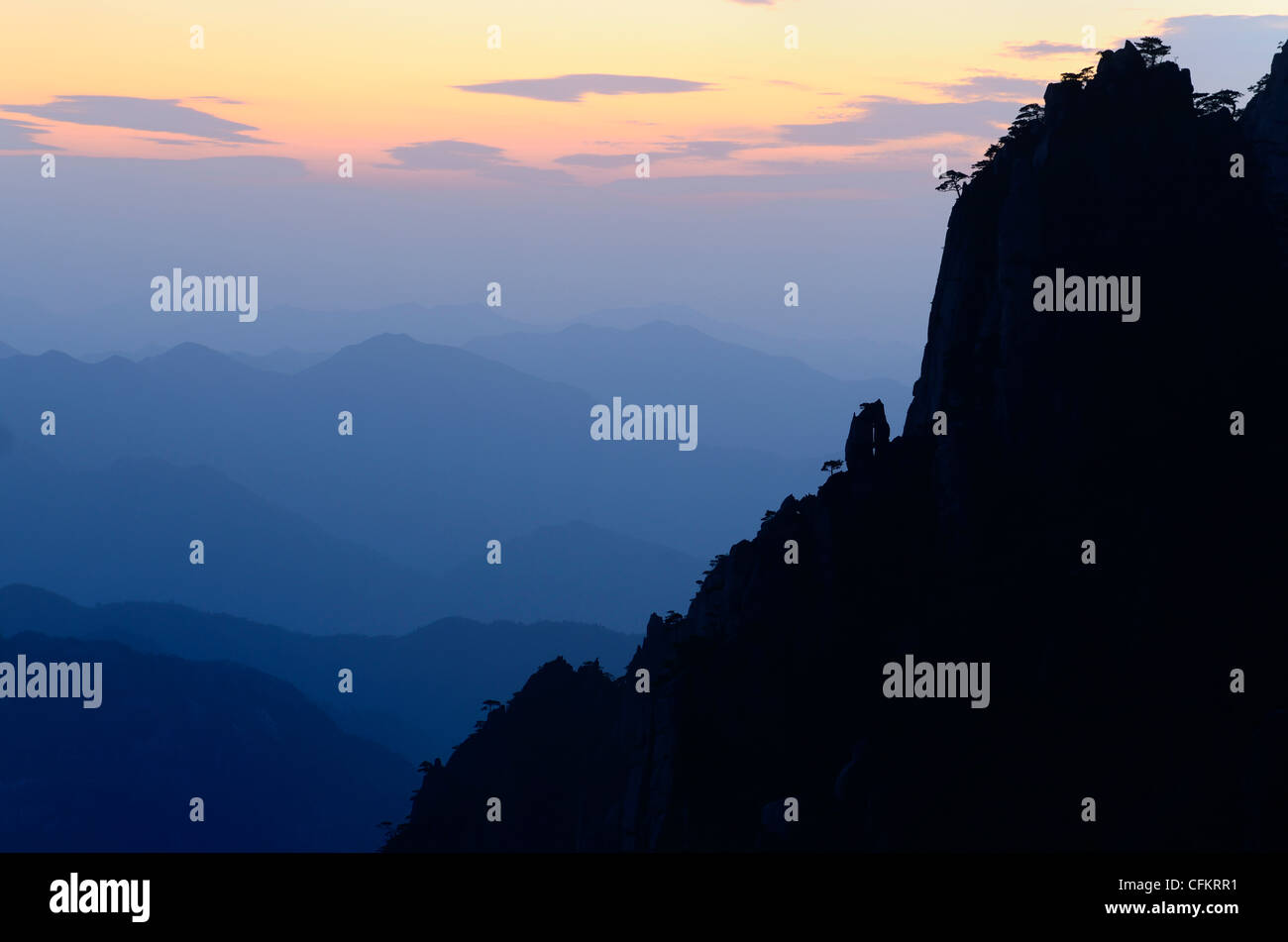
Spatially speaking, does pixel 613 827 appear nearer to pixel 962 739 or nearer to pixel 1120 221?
pixel 962 739

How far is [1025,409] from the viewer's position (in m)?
61.2

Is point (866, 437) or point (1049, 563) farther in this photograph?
point (866, 437)

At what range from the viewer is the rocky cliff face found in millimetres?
54312

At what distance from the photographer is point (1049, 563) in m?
58.8

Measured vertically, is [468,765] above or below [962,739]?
below

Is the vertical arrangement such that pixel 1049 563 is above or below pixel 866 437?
below

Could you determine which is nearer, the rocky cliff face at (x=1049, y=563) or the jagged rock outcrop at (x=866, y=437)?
the rocky cliff face at (x=1049, y=563)

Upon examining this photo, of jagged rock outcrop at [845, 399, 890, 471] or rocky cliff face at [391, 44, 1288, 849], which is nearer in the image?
rocky cliff face at [391, 44, 1288, 849]

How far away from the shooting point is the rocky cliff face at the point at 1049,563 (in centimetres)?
5431
